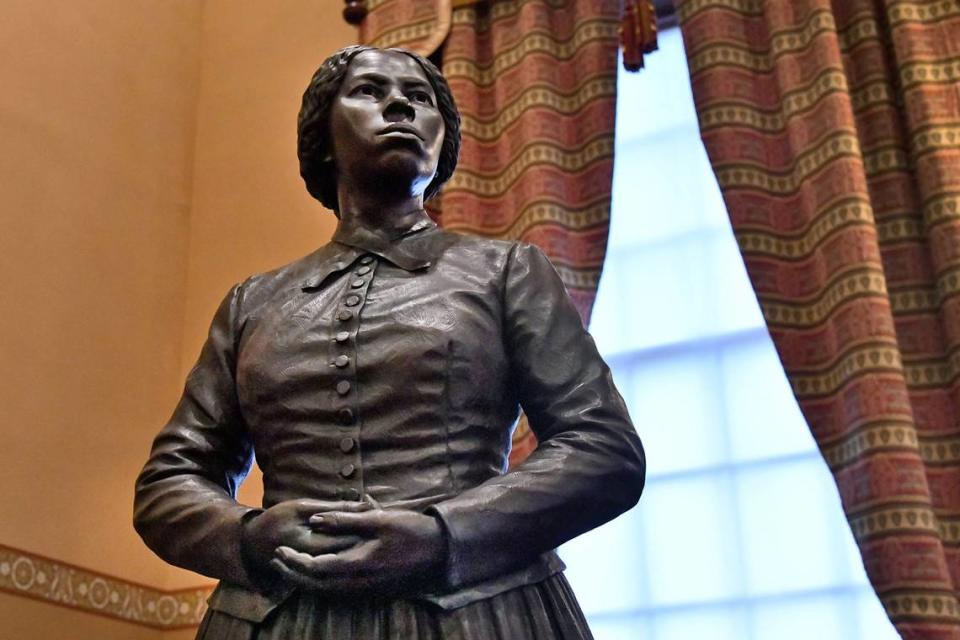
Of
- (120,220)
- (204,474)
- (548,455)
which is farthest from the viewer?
(120,220)

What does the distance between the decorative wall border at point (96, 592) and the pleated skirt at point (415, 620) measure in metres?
1.95

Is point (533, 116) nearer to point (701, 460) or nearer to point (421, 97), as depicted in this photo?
point (701, 460)

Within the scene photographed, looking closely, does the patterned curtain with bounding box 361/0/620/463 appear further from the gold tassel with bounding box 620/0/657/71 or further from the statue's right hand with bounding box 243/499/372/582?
the statue's right hand with bounding box 243/499/372/582

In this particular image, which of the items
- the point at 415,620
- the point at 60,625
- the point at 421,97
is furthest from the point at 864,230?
the point at 60,625

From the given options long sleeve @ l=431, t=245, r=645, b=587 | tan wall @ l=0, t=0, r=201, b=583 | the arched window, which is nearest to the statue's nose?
long sleeve @ l=431, t=245, r=645, b=587

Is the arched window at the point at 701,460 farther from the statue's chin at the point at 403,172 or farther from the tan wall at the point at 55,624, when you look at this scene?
the statue's chin at the point at 403,172

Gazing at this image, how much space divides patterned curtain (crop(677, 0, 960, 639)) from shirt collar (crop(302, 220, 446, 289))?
147cm

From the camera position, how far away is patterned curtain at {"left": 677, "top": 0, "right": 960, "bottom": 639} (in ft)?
9.30

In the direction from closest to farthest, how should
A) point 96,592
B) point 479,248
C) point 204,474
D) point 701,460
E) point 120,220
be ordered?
1. point 204,474
2. point 479,248
3. point 701,460
4. point 96,592
5. point 120,220

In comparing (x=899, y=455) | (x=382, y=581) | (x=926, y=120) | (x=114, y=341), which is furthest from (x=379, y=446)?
(x=114, y=341)

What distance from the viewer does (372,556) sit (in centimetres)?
131

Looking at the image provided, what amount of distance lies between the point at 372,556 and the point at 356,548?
0.02m

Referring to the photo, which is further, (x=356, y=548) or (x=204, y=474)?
(x=204, y=474)

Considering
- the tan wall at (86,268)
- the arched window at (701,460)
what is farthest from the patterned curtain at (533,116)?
the tan wall at (86,268)
